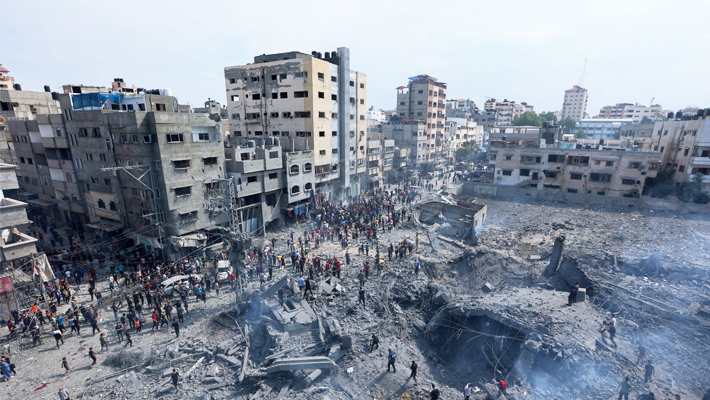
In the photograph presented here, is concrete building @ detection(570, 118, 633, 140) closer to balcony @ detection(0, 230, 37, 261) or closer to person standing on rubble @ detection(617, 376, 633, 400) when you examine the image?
person standing on rubble @ detection(617, 376, 633, 400)

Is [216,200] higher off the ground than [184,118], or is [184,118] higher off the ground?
[184,118]

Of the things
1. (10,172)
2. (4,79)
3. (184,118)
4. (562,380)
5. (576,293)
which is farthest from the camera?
(4,79)

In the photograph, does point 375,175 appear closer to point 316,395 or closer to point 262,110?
point 262,110

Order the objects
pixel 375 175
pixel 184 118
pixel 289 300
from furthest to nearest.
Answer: pixel 375 175 < pixel 184 118 < pixel 289 300

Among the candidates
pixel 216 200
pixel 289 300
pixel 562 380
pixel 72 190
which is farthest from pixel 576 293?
pixel 72 190

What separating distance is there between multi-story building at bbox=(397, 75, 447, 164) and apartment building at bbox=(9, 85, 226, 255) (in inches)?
2004

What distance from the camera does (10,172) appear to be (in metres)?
24.9

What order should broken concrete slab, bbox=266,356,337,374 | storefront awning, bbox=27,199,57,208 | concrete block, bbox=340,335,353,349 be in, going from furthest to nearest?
1. storefront awning, bbox=27,199,57,208
2. concrete block, bbox=340,335,353,349
3. broken concrete slab, bbox=266,356,337,374

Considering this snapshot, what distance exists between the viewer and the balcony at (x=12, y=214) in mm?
20953

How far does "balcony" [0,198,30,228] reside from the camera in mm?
20953

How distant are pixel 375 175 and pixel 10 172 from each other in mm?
43476

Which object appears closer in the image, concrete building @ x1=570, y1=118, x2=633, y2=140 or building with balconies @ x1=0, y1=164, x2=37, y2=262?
building with balconies @ x1=0, y1=164, x2=37, y2=262

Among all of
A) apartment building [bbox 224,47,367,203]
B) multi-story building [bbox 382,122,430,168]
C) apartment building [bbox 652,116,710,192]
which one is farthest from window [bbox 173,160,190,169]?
apartment building [bbox 652,116,710,192]

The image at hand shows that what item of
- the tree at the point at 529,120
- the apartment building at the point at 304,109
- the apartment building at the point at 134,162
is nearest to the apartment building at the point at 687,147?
the apartment building at the point at 304,109
